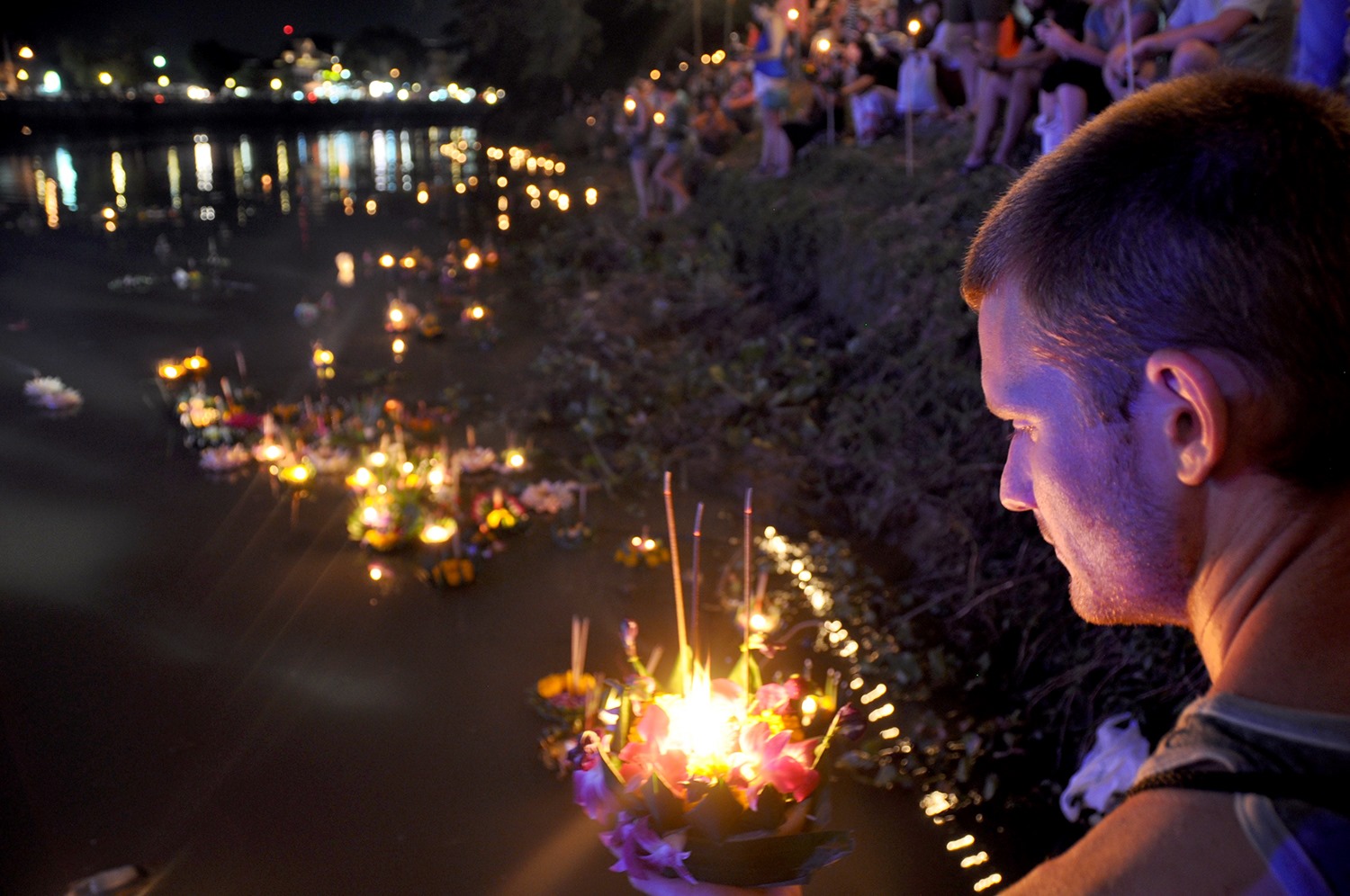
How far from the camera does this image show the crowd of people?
5488mm

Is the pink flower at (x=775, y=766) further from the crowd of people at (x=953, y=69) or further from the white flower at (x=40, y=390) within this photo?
the white flower at (x=40, y=390)

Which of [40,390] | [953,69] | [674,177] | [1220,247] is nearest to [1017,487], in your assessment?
[1220,247]

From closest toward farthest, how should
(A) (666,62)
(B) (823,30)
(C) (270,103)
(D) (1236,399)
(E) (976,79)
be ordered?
(D) (1236,399) → (E) (976,79) → (B) (823,30) → (A) (666,62) → (C) (270,103)

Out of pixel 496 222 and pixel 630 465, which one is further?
pixel 496 222

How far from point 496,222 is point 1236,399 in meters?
16.3

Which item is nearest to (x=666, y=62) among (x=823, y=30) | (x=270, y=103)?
(x=823, y=30)

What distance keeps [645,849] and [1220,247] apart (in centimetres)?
131

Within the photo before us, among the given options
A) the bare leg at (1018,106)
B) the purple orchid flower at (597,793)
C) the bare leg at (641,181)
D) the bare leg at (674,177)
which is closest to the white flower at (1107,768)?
the purple orchid flower at (597,793)

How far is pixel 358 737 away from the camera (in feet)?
12.6

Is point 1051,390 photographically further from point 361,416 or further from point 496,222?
point 496,222

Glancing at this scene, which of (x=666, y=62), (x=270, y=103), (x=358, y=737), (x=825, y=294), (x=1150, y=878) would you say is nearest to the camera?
(x=1150, y=878)

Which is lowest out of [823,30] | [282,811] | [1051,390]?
[282,811]

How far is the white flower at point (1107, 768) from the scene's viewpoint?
328 cm

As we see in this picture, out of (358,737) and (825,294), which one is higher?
(825,294)
